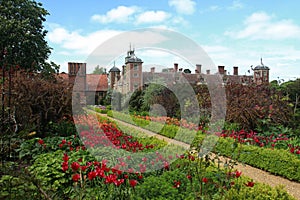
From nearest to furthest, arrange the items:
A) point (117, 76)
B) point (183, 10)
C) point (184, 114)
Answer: point (183, 10), point (184, 114), point (117, 76)

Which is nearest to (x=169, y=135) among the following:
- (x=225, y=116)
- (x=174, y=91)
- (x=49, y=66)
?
(x=225, y=116)

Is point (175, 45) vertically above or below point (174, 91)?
above

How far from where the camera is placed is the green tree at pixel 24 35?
50.4 ft

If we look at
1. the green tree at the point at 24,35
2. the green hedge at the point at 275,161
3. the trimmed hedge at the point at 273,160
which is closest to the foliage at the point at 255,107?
the trimmed hedge at the point at 273,160

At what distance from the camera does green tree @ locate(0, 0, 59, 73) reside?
605 inches

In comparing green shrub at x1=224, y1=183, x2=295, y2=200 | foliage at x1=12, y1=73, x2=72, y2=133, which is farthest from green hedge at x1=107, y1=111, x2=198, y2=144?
green shrub at x1=224, y1=183, x2=295, y2=200

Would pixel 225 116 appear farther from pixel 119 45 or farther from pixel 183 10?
pixel 119 45

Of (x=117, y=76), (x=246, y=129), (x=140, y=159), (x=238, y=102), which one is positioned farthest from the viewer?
(x=117, y=76)

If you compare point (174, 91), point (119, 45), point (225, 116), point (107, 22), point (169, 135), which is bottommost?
point (169, 135)

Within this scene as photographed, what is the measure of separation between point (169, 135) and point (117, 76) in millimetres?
19304

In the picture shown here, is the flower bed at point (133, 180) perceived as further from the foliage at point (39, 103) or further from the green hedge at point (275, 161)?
the foliage at point (39, 103)

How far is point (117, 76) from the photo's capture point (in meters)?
27.9

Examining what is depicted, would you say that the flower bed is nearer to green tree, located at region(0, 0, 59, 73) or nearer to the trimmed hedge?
the trimmed hedge

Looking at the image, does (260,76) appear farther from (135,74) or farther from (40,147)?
(40,147)
